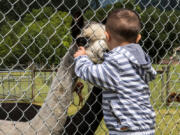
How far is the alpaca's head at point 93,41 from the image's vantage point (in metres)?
2.28

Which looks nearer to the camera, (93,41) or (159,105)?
(93,41)

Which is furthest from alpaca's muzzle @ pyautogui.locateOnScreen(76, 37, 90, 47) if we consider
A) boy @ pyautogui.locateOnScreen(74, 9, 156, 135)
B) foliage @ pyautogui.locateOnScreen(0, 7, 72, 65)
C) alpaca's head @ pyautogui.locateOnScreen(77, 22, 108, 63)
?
boy @ pyautogui.locateOnScreen(74, 9, 156, 135)

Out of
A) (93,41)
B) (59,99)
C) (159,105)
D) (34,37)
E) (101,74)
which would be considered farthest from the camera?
(159,105)

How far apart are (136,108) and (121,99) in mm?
107

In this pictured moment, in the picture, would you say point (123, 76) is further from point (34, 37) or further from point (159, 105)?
point (159, 105)

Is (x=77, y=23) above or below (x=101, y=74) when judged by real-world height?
above

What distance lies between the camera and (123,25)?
5.62 ft

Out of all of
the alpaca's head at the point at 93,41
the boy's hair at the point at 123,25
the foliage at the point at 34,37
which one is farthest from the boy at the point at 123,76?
the alpaca's head at the point at 93,41

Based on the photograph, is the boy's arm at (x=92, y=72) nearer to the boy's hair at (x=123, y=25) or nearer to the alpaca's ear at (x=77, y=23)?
the boy's hair at (x=123, y=25)

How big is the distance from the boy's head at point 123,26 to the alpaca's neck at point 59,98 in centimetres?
73

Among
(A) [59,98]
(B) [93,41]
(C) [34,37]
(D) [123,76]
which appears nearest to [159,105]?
(A) [59,98]

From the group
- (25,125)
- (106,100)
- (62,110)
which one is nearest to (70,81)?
(62,110)

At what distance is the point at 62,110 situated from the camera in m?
2.57

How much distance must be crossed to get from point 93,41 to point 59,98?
559 mm
